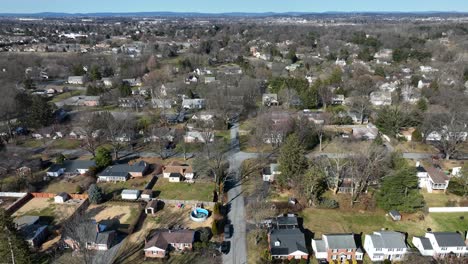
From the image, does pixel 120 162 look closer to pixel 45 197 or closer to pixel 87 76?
pixel 45 197

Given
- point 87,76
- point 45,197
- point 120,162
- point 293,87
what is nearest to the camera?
point 45,197

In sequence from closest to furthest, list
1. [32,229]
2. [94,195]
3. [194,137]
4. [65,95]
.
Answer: [32,229]
[94,195]
[194,137]
[65,95]

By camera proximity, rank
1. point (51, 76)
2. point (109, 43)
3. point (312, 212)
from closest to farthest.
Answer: point (312, 212), point (51, 76), point (109, 43)

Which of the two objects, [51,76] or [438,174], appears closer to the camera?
[438,174]

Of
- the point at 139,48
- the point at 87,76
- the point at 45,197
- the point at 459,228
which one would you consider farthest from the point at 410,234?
the point at 139,48

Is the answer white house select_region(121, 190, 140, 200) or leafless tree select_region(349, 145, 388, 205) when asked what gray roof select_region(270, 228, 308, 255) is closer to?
leafless tree select_region(349, 145, 388, 205)

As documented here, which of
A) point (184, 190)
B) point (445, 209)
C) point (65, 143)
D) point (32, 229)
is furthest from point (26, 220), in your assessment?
point (445, 209)

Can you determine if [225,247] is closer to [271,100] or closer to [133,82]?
[271,100]
